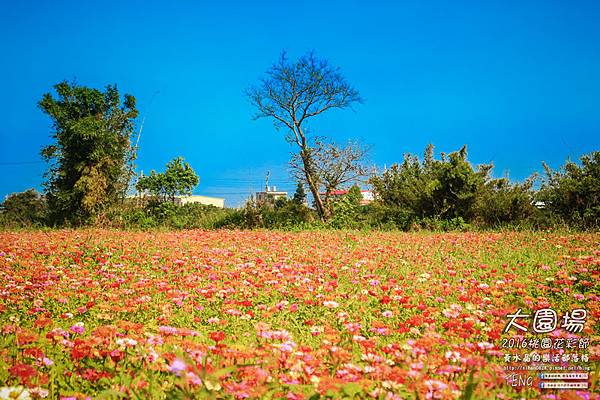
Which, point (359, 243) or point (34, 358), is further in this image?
point (359, 243)

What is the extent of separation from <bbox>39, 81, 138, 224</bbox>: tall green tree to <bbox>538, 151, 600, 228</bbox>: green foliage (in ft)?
57.6

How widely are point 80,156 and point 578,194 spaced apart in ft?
62.5

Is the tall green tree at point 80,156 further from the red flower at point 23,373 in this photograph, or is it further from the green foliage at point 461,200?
the red flower at point 23,373

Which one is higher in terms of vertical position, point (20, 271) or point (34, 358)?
point (20, 271)

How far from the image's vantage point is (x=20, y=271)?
521 centimetres

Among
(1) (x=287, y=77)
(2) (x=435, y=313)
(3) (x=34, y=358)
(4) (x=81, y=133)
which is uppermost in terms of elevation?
(1) (x=287, y=77)

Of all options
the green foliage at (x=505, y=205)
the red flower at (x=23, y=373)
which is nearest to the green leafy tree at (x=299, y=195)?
the green foliage at (x=505, y=205)

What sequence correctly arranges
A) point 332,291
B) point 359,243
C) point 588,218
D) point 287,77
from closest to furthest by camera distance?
point 332,291 < point 359,243 < point 588,218 < point 287,77

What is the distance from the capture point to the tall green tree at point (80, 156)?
16.7 m

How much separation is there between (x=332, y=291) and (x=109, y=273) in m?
3.16

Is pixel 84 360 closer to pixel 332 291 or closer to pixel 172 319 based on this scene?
pixel 172 319

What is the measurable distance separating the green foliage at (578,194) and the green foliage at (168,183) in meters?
16.3

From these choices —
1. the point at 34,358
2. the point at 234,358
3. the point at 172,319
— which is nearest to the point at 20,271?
the point at 172,319

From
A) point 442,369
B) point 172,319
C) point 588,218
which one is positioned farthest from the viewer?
point 588,218
